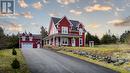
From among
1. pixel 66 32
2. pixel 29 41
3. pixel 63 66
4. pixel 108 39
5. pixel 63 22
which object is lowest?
pixel 63 66

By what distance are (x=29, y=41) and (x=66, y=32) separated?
1976cm

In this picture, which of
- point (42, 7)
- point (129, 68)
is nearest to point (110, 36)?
point (42, 7)

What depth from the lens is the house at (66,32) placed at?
178 ft

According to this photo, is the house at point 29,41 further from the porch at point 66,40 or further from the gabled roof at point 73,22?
the gabled roof at point 73,22

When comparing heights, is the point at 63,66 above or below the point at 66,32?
below

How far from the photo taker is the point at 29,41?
7231 centimetres

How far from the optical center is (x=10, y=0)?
33250 millimetres

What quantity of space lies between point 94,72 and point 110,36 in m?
50.3

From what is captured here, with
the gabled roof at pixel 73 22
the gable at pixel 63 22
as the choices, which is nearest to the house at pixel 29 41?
the gabled roof at pixel 73 22

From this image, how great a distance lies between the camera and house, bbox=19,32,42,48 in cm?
6953

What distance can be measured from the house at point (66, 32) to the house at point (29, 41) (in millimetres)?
13898

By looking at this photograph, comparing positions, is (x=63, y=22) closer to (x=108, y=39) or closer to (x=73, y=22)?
(x=73, y=22)

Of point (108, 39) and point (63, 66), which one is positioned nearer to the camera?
point (63, 66)

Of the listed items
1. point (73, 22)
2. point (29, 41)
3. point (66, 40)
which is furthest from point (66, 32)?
point (29, 41)
